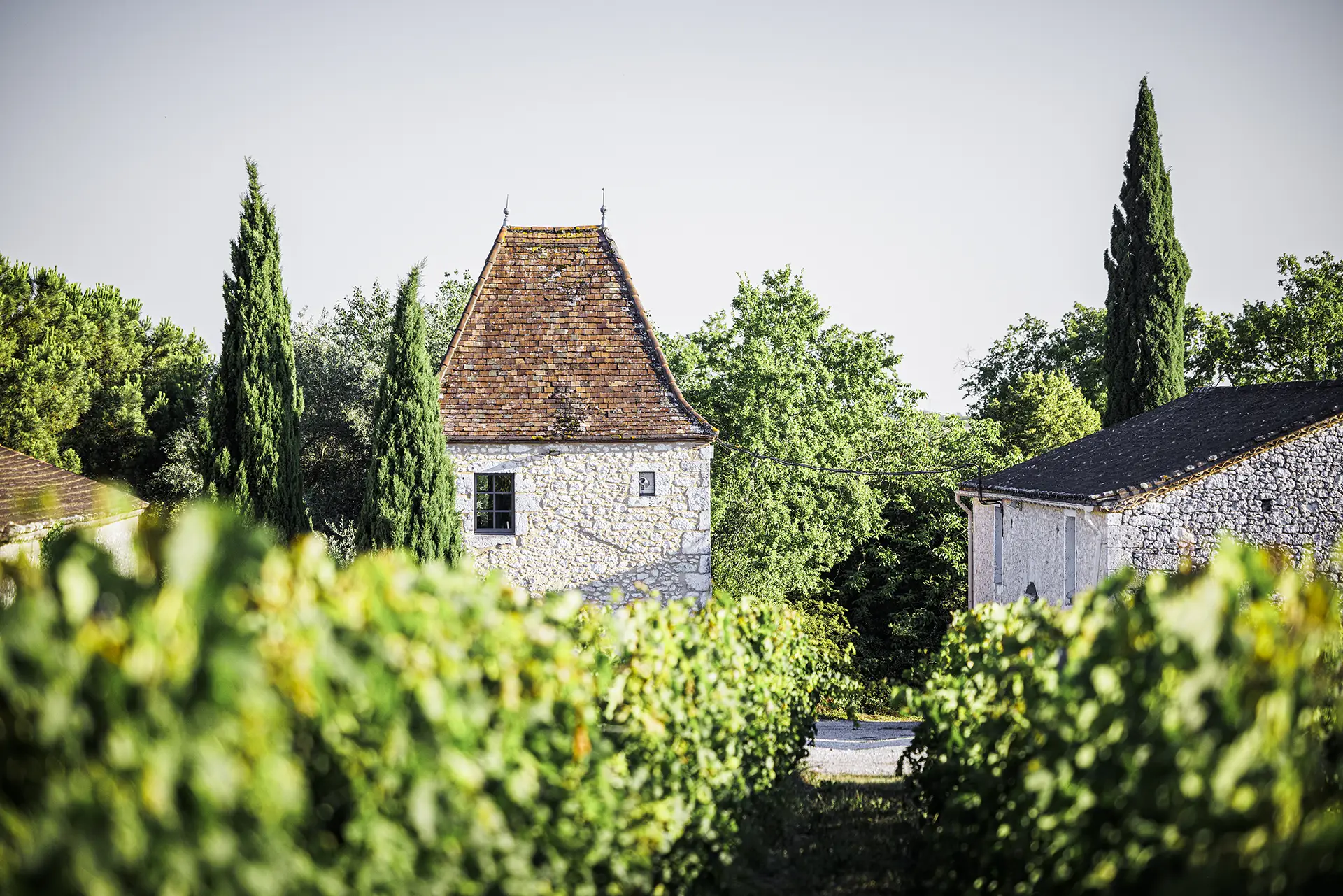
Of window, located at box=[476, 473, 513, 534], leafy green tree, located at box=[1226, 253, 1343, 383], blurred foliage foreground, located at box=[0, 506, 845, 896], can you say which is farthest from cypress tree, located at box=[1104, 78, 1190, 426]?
blurred foliage foreground, located at box=[0, 506, 845, 896]

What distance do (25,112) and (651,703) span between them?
29.0 m

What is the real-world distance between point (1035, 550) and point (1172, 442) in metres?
2.74

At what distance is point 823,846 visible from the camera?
22.0 feet

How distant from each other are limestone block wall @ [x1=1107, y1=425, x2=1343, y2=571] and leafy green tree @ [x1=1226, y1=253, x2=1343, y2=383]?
19785 millimetres

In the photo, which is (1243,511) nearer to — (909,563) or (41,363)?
(909,563)

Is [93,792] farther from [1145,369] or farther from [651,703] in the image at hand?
[1145,369]

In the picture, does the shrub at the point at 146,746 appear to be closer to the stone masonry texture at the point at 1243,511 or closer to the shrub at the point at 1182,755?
the shrub at the point at 1182,755

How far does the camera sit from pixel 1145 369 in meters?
23.9

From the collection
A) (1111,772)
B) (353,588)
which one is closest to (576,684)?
(353,588)

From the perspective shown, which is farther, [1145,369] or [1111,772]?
[1145,369]

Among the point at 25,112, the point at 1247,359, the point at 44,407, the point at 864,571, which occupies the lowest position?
the point at 864,571

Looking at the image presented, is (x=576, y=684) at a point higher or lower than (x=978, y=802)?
higher

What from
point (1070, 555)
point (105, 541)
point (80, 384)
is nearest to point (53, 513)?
point (105, 541)

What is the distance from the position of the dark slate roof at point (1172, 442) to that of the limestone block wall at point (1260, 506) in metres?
0.27
